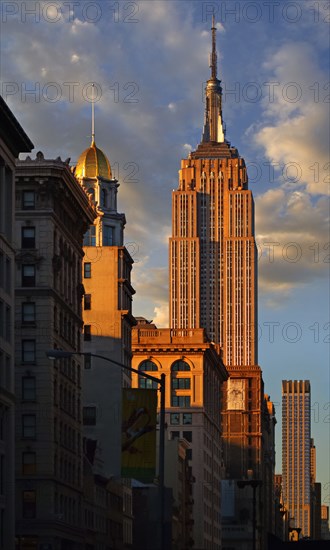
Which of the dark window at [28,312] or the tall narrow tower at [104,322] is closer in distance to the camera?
the dark window at [28,312]

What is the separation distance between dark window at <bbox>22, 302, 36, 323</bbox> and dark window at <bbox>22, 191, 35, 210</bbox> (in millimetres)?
6665

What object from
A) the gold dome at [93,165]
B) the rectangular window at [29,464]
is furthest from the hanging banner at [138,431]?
the gold dome at [93,165]

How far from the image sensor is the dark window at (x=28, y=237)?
341 feet

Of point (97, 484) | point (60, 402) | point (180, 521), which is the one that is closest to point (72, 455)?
point (60, 402)

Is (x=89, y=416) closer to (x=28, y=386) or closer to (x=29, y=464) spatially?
(x=28, y=386)

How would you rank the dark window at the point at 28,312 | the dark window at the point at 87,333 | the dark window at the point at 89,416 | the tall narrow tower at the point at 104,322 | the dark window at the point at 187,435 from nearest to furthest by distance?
the dark window at the point at 28,312 → the tall narrow tower at the point at 104,322 → the dark window at the point at 89,416 → the dark window at the point at 87,333 → the dark window at the point at 187,435

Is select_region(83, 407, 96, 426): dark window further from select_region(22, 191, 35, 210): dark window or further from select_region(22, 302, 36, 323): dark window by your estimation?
select_region(22, 191, 35, 210): dark window

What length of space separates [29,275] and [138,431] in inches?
1992

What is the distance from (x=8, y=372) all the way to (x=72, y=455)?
28.2 meters

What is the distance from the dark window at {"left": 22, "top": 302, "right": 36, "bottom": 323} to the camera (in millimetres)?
103375

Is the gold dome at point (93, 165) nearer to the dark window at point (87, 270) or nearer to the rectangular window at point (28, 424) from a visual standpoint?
the dark window at point (87, 270)

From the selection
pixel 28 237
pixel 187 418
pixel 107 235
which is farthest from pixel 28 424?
pixel 187 418

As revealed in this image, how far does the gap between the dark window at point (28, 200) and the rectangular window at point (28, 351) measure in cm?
927

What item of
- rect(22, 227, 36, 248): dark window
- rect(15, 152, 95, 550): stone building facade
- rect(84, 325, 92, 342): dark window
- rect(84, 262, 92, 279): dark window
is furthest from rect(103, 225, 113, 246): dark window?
rect(22, 227, 36, 248): dark window
